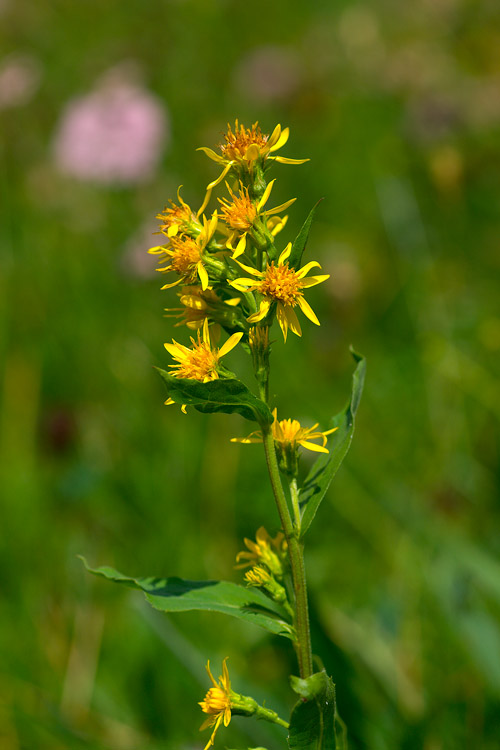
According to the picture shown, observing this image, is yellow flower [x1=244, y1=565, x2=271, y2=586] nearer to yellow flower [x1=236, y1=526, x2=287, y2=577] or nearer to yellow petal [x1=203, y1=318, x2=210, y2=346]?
yellow flower [x1=236, y1=526, x2=287, y2=577]

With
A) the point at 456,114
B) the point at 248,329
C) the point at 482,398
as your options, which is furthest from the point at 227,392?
the point at 456,114

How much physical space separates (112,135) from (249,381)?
1932 millimetres

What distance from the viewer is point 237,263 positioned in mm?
1233

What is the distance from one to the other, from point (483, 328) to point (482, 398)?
15.2 inches

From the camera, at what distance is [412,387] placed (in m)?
3.40

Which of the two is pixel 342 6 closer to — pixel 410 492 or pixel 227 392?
pixel 410 492

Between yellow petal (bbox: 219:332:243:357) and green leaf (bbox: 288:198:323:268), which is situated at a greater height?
green leaf (bbox: 288:198:323:268)

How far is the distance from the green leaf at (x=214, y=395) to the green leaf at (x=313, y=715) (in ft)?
1.33

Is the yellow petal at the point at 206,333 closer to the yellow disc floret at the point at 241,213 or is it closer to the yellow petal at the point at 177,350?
the yellow petal at the point at 177,350

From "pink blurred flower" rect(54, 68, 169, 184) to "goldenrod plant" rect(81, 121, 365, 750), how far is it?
2.86m

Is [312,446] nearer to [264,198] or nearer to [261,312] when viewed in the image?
[261,312]

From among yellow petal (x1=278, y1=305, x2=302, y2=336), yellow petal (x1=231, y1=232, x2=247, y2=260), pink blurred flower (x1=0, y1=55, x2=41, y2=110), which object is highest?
yellow petal (x1=231, y1=232, x2=247, y2=260)

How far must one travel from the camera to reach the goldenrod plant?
45.8 inches

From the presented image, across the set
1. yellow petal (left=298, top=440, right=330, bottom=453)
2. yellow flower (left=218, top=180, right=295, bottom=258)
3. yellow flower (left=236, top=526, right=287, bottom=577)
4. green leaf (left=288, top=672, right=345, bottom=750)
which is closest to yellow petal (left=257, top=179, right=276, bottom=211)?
yellow flower (left=218, top=180, right=295, bottom=258)
